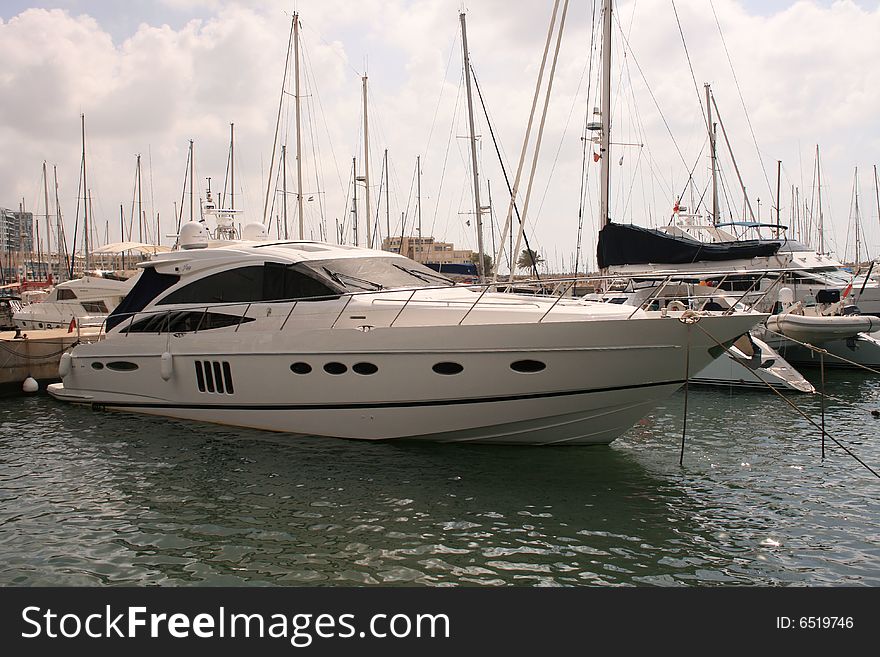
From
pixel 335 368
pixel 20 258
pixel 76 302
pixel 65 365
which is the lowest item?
pixel 65 365

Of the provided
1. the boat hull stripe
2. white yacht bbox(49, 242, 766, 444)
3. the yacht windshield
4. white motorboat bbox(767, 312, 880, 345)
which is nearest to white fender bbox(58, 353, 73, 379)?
white yacht bbox(49, 242, 766, 444)

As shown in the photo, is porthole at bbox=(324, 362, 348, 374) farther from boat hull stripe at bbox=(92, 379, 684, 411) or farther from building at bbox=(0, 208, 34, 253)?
building at bbox=(0, 208, 34, 253)

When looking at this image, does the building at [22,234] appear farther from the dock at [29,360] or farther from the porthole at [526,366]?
the porthole at [526,366]

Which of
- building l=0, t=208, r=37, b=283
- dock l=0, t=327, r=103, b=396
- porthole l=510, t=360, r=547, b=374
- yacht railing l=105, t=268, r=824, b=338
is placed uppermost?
building l=0, t=208, r=37, b=283

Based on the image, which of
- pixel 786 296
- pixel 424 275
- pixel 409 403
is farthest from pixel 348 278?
pixel 786 296

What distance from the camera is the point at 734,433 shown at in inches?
428

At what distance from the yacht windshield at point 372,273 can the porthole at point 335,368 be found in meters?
1.29

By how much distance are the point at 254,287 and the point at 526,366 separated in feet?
14.9

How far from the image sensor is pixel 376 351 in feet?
28.7

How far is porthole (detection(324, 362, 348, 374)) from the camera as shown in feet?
29.8

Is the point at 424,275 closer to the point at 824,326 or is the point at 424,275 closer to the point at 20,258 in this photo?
the point at 824,326

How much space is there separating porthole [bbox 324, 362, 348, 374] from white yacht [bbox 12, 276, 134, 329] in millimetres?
19797

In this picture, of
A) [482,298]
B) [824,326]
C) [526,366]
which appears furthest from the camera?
[824,326]
